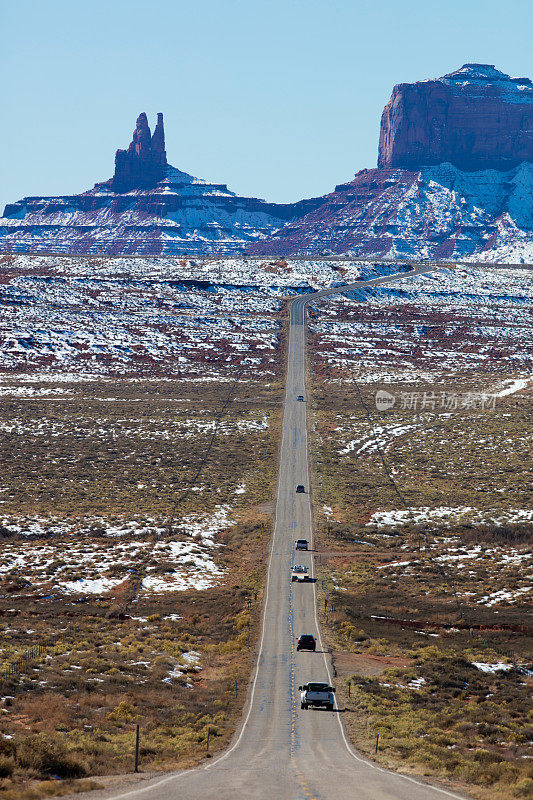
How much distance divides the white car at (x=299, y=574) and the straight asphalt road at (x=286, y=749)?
424mm

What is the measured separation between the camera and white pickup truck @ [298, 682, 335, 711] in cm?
2622

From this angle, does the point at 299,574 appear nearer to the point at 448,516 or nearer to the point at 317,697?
the point at 317,697

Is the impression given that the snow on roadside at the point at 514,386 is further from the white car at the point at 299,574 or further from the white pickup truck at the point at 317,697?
the white pickup truck at the point at 317,697

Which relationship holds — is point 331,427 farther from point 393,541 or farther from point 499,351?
point 499,351

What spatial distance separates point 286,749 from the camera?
2267 cm

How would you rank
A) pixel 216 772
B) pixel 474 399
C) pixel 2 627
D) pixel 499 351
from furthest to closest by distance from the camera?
pixel 499 351, pixel 474 399, pixel 2 627, pixel 216 772

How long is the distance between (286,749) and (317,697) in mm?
3766

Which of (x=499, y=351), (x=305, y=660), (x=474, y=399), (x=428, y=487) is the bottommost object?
(x=305, y=660)

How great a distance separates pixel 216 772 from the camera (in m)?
20.3

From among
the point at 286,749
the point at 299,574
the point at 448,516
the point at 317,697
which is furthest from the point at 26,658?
the point at 448,516

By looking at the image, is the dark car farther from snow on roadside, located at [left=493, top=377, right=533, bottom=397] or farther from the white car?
snow on roadside, located at [left=493, top=377, right=533, bottom=397]

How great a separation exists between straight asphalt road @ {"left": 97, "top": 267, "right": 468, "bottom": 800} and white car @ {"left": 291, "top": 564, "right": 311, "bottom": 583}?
42 centimetres

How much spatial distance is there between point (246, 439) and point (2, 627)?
4618 cm

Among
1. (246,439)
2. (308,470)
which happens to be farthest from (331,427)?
(308,470)
